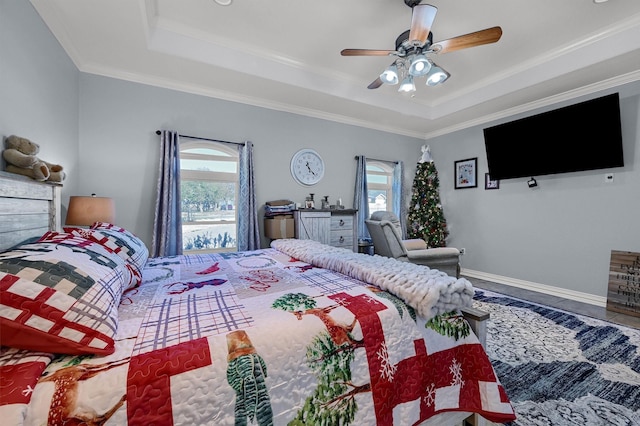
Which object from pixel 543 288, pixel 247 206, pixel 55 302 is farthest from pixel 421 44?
pixel 543 288

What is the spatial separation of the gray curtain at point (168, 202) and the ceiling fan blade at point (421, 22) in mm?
2828

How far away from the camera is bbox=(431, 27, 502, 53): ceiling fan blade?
6.94ft

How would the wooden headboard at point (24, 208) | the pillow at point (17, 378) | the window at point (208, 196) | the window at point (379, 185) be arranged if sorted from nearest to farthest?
the pillow at point (17, 378)
the wooden headboard at point (24, 208)
the window at point (208, 196)
the window at point (379, 185)

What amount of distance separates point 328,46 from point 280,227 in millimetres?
2281

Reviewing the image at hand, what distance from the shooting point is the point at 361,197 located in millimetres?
4699

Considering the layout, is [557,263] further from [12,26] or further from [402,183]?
[12,26]

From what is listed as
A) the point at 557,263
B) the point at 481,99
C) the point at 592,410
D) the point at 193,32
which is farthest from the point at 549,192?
the point at 193,32

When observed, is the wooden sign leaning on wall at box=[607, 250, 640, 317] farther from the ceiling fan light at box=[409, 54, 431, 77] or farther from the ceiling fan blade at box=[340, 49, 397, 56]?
the ceiling fan blade at box=[340, 49, 397, 56]

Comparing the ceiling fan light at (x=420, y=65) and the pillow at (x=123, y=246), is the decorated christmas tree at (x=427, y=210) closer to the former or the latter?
the ceiling fan light at (x=420, y=65)

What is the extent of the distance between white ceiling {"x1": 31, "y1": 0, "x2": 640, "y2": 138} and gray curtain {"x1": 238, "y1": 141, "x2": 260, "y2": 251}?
0.88 meters

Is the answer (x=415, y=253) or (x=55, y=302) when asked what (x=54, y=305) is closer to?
(x=55, y=302)

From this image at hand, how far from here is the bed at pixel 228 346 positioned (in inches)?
27.3

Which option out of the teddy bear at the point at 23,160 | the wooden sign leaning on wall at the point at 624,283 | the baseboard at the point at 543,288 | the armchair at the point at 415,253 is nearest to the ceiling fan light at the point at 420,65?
the armchair at the point at 415,253

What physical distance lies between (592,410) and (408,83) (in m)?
2.90
